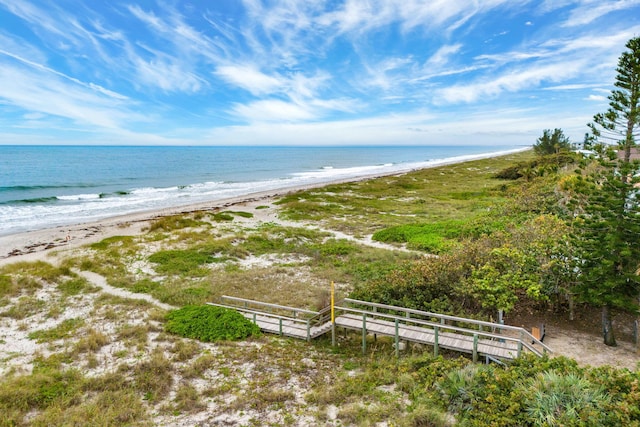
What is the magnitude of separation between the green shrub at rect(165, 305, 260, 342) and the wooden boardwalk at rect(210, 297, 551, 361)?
0.55m

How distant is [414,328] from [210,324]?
7.69m

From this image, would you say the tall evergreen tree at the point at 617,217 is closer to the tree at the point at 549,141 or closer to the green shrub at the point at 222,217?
the green shrub at the point at 222,217

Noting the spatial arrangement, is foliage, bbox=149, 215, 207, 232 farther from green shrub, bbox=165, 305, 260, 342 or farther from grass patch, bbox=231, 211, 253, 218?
green shrub, bbox=165, 305, 260, 342

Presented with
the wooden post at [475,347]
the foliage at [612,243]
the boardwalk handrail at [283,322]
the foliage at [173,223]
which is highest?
the foliage at [612,243]

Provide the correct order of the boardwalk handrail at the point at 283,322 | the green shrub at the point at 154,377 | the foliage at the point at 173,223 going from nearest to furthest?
the green shrub at the point at 154,377 → the boardwalk handrail at the point at 283,322 → the foliage at the point at 173,223

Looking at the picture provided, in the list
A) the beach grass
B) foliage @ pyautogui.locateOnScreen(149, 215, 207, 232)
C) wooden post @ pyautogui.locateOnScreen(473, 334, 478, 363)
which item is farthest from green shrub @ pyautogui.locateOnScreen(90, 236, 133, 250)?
wooden post @ pyautogui.locateOnScreen(473, 334, 478, 363)

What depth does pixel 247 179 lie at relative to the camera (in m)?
81.0

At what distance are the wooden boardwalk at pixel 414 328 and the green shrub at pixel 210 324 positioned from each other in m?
0.55

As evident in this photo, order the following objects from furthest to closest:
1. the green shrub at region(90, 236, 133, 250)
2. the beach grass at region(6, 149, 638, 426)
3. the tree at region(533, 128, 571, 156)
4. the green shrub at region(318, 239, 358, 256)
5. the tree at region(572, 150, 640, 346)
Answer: the tree at region(533, 128, 571, 156) → the green shrub at region(90, 236, 133, 250) → the green shrub at region(318, 239, 358, 256) → the tree at region(572, 150, 640, 346) → the beach grass at region(6, 149, 638, 426)

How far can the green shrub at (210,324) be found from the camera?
44.7 ft

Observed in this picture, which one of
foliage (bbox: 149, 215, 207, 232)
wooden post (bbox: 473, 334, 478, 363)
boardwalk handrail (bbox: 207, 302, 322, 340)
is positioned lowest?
boardwalk handrail (bbox: 207, 302, 322, 340)

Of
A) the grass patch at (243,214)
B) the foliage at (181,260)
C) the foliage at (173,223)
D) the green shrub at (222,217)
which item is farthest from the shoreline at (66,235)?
the foliage at (181,260)

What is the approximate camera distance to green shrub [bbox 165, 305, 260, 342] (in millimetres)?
13609

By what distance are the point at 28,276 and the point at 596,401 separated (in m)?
24.4
